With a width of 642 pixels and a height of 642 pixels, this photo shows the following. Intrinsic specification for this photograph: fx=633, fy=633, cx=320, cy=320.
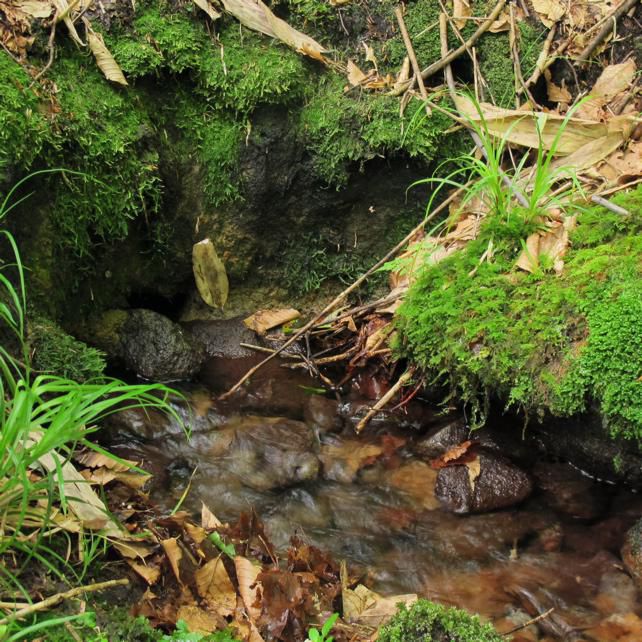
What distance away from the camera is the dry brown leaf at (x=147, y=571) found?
7.78 ft

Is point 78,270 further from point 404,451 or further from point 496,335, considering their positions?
point 496,335

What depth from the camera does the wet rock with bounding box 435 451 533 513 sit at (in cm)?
338

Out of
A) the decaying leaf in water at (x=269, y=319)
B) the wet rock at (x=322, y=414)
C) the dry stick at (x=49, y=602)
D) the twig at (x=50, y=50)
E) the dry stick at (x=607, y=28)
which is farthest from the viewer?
the decaying leaf in water at (x=269, y=319)

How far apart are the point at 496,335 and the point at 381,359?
1.13 m

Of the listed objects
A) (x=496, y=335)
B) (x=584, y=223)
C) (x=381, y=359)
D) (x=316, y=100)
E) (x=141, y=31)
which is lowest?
(x=381, y=359)

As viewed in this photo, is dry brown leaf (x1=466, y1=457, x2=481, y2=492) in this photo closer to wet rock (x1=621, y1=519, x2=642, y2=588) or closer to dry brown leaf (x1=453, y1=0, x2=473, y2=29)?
wet rock (x1=621, y1=519, x2=642, y2=588)

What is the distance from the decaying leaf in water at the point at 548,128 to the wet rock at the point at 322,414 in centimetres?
196

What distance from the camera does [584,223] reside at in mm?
3250

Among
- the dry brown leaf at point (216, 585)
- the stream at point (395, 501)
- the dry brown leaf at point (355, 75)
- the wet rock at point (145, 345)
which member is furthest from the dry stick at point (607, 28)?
the dry brown leaf at point (216, 585)

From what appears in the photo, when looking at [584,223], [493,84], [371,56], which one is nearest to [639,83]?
[493,84]

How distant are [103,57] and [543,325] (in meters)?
2.94

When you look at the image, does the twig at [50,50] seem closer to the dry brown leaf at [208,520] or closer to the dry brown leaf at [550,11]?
the dry brown leaf at [208,520]

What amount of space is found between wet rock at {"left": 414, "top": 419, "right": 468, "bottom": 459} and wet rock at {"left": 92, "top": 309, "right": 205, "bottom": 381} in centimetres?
162

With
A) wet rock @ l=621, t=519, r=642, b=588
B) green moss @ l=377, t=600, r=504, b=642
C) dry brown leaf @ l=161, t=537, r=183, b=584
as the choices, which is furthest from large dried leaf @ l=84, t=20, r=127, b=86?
wet rock @ l=621, t=519, r=642, b=588
